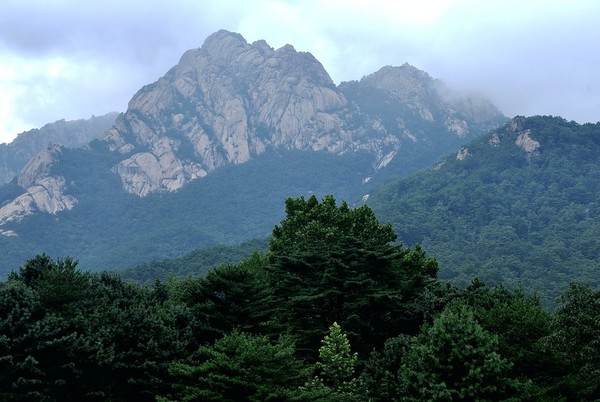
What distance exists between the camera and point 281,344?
1115 inches

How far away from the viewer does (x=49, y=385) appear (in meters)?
27.3

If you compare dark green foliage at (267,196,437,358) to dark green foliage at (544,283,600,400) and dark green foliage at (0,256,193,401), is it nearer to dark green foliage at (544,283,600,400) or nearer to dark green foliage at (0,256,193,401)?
dark green foliage at (0,256,193,401)

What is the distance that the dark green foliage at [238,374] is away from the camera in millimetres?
26156

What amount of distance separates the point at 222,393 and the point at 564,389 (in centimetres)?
1588

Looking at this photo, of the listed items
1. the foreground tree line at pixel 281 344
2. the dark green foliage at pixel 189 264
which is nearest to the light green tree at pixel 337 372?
the foreground tree line at pixel 281 344

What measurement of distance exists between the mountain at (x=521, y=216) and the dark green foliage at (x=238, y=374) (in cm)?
8924

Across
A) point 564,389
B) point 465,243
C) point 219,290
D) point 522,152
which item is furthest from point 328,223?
point 522,152

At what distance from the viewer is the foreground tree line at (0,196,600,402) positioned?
1018 inches

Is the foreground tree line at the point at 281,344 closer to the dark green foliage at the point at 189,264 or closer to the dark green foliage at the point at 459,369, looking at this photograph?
the dark green foliage at the point at 459,369

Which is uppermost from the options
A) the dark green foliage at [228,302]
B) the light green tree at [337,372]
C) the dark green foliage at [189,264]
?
the dark green foliage at [189,264]

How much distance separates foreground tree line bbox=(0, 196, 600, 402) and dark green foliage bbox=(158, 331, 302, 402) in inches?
2.5

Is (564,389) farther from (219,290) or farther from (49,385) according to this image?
(49,385)

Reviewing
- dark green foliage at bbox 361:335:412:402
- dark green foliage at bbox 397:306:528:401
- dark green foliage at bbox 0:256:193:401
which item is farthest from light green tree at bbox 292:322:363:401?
dark green foliage at bbox 0:256:193:401

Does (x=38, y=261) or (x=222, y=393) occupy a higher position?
(x=38, y=261)
